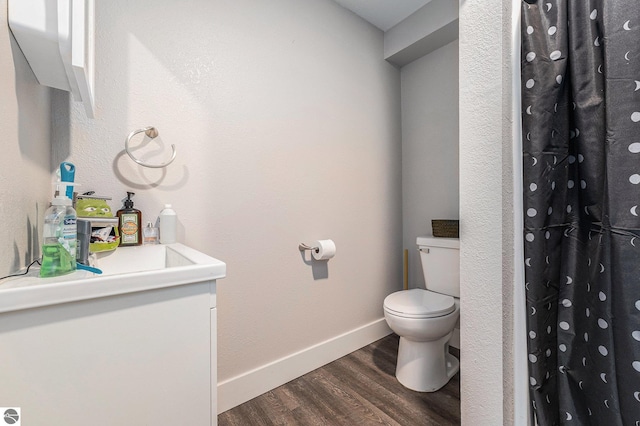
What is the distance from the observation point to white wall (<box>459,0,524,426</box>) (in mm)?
935

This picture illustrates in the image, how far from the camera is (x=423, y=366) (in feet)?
5.29

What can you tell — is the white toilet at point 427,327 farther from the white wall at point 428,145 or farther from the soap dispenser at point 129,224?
the soap dispenser at point 129,224

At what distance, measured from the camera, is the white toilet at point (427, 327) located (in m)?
1.54

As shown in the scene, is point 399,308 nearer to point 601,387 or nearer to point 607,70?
point 601,387

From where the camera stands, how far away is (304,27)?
1.82 meters

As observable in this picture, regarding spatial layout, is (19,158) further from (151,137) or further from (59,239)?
(151,137)

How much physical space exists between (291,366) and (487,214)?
1.41 m

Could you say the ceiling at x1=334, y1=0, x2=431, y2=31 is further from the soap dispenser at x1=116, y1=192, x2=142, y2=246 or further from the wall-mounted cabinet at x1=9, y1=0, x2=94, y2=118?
the soap dispenser at x1=116, y1=192, x2=142, y2=246

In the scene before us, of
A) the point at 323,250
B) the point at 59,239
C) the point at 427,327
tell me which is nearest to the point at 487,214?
the point at 427,327

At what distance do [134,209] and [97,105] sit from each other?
46 centimetres

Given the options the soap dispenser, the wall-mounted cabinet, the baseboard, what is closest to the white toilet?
the baseboard

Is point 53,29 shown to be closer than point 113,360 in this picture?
No

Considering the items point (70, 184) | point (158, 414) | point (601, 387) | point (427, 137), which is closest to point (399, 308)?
point (601, 387)

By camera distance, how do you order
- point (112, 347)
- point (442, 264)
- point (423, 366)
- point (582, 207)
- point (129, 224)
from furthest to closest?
point (442, 264)
point (423, 366)
point (129, 224)
point (582, 207)
point (112, 347)
